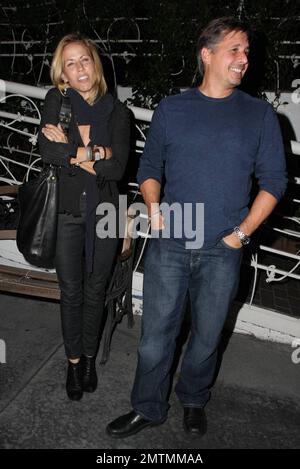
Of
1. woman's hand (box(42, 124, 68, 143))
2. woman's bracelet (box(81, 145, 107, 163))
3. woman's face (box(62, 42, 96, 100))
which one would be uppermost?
woman's face (box(62, 42, 96, 100))

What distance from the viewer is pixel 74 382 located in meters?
2.61

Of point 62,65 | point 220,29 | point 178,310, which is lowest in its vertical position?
point 178,310

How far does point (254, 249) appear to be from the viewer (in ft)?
11.3

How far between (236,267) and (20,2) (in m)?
4.18

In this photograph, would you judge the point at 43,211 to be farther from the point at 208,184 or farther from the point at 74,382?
the point at 74,382

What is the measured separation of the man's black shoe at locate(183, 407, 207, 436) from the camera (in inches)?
94.2

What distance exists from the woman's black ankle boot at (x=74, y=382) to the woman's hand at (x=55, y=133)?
53.0 inches

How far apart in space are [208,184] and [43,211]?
88 centimetres

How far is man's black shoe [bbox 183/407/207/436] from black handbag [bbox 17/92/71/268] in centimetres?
118

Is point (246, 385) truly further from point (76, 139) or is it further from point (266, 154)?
point (76, 139)

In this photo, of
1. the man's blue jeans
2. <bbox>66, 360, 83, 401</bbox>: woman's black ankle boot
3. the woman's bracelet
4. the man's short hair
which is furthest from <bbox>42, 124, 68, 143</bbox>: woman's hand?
<bbox>66, 360, 83, 401</bbox>: woman's black ankle boot

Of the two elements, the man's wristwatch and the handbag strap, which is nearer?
the man's wristwatch

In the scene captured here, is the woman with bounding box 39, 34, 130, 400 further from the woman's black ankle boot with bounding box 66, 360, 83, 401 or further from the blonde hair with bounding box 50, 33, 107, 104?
the woman's black ankle boot with bounding box 66, 360, 83, 401

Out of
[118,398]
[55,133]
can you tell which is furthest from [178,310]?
[55,133]
